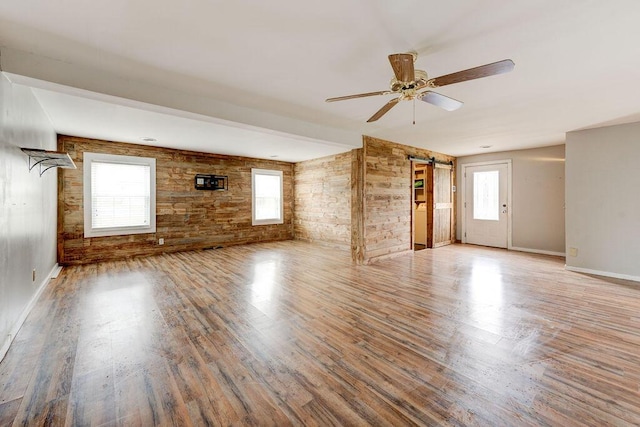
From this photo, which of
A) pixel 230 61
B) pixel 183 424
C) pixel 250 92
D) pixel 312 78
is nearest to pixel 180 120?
pixel 250 92

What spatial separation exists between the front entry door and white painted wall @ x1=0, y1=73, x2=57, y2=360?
827 cm

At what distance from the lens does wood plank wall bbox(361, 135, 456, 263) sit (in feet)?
17.0

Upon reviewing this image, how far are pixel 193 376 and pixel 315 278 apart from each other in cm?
246

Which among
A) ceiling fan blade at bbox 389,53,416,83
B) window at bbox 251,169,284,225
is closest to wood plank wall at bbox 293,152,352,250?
window at bbox 251,169,284,225

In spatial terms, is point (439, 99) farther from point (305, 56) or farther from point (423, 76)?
point (305, 56)

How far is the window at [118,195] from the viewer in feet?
17.0

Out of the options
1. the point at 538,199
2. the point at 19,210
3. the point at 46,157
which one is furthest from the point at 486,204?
the point at 19,210

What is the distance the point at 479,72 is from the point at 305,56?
54.9 inches

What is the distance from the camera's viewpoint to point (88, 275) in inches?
169

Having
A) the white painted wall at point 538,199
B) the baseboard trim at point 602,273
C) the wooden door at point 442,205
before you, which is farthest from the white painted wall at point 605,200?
the wooden door at point 442,205

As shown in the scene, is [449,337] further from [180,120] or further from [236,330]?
[180,120]

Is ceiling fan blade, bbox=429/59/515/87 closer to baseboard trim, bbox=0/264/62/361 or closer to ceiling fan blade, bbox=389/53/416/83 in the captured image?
ceiling fan blade, bbox=389/53/416/83

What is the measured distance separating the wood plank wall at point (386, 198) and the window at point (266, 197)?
138 inches

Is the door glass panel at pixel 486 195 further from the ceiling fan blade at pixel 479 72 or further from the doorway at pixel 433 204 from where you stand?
the ceiling fan blade at pixel 479 72
